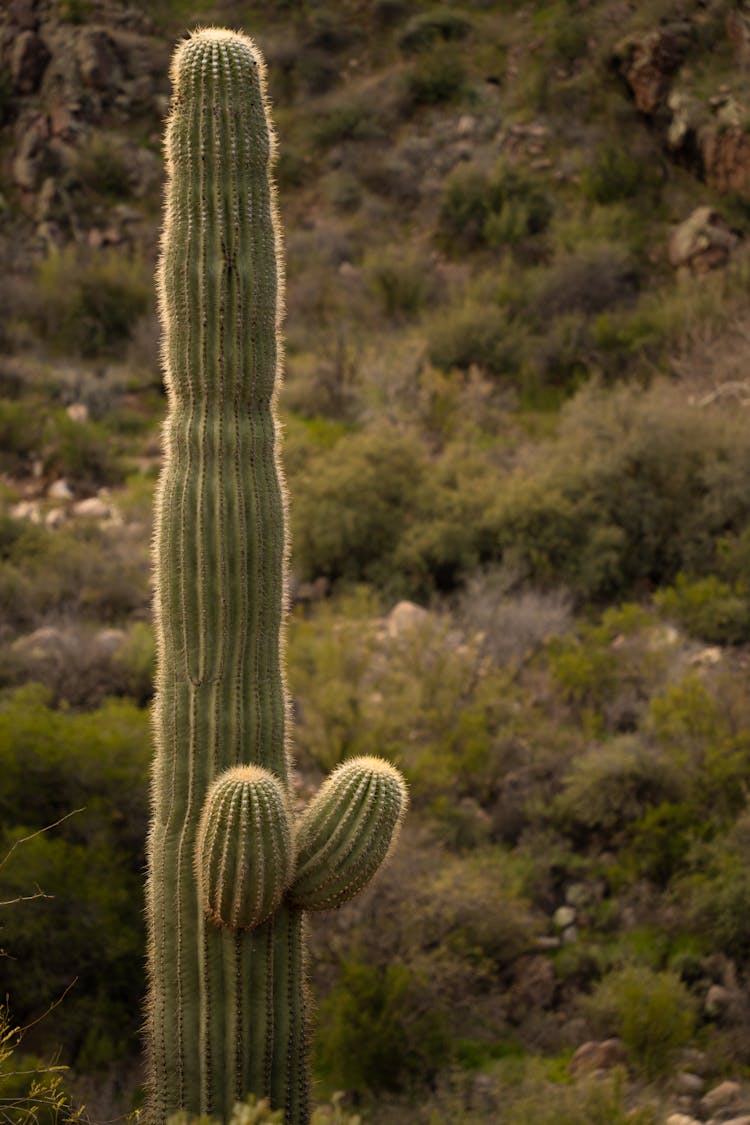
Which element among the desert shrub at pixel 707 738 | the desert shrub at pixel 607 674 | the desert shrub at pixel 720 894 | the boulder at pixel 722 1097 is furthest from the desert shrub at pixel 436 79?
the boulder at pixel 722 1097

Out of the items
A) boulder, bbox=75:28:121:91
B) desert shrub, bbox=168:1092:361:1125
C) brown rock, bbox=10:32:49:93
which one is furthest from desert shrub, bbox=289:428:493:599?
boulder, bbox=75:28:121:91

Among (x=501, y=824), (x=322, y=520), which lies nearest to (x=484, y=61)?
(x=322, y=520)

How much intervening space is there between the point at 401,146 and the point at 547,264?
609 cm

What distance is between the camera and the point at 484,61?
26688 mm

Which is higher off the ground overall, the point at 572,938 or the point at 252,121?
the point at 252,121

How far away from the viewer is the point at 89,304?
20406 millimetres

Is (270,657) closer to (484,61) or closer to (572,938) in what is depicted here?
(572,938)

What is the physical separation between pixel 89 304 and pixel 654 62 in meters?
10.5

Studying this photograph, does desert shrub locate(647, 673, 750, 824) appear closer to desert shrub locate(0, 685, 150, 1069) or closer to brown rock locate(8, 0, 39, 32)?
desert shrub locate(0, 685, 150, 1069)

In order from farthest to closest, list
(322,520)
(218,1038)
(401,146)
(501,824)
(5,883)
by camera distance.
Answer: (401,146), (322,520), (501,824), (5,883), (218,1038)

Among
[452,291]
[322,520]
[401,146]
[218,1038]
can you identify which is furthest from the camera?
[401,146]

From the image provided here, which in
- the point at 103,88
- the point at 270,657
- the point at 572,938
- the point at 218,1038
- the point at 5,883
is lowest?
the point at 572,938

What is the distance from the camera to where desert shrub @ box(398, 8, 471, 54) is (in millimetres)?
27156

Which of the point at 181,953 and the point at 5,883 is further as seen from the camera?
the point at 5,883
